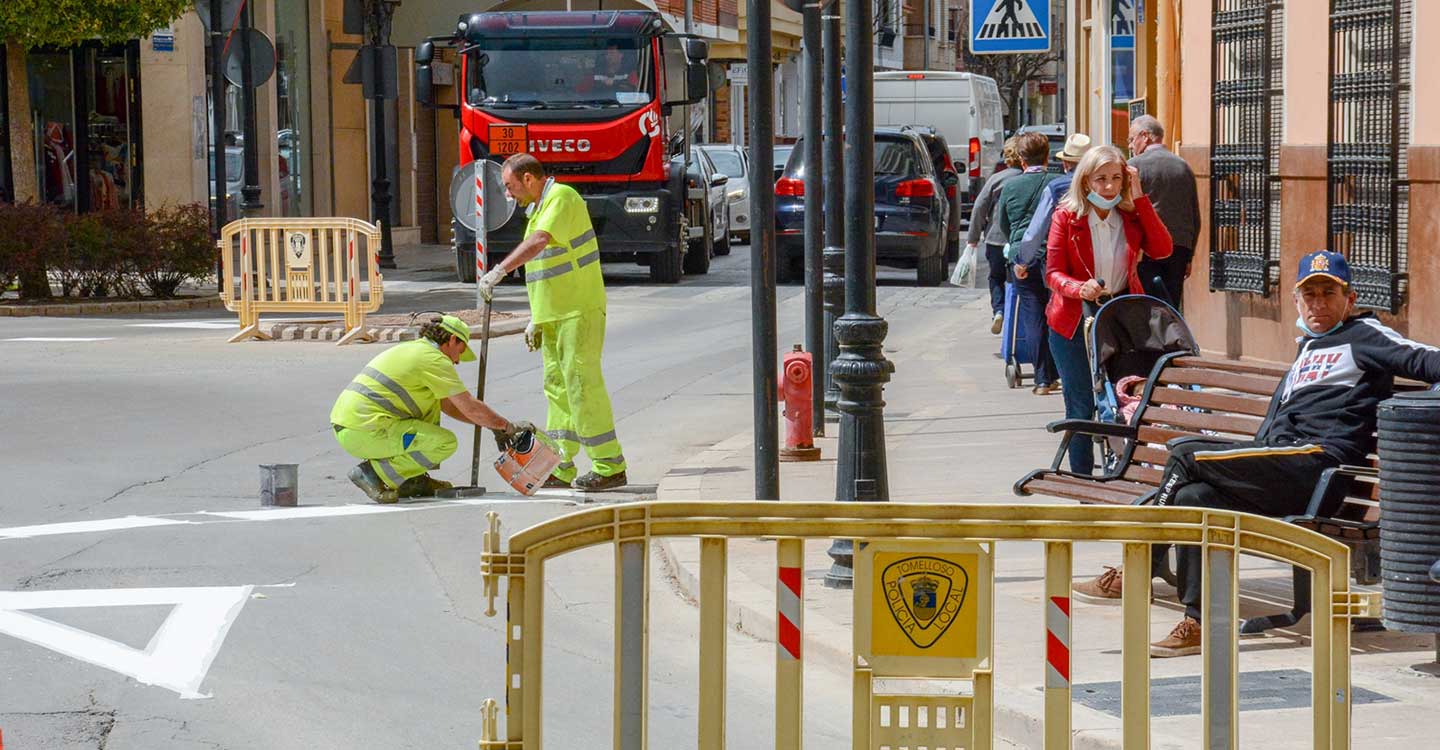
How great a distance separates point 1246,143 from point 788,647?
1192cm

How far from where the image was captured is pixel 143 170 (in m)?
29.2

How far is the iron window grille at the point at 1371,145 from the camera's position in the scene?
41.9ft

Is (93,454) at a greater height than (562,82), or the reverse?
(562,82)

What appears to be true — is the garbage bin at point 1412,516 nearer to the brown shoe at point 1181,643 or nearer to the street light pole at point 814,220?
the brown shoe at point 1181,643

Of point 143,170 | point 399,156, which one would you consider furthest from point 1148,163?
point 399,156

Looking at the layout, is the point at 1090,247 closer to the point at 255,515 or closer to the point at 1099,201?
the point at 1099,201

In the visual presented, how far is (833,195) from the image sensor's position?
43.2 feet

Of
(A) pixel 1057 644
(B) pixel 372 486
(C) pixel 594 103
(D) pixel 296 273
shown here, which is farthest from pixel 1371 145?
(C) pixel 594 103

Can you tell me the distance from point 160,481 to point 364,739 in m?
5.34

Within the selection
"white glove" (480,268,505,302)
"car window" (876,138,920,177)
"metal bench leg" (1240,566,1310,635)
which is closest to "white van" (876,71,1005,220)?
"car window" (876,138,920,177)

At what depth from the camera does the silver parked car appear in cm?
3338

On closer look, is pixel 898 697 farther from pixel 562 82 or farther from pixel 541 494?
pixel 562 82

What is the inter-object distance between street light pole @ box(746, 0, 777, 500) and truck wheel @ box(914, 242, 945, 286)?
50.3ft

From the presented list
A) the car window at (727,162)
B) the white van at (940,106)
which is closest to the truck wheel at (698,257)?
the car window at (727,162)
